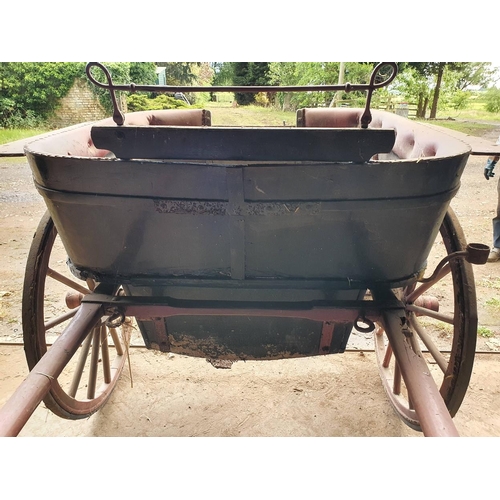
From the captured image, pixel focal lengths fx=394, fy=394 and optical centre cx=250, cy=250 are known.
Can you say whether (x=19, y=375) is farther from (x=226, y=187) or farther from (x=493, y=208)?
(x=493, y=208)

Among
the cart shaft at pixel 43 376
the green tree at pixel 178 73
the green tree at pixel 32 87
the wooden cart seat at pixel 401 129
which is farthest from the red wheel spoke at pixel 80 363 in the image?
the green tree at pixel 32 87

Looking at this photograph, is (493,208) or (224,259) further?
(493,208)

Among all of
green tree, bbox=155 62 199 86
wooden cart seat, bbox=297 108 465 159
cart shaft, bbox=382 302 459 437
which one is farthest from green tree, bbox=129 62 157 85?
cart shaft, bbox=382 302 459 437

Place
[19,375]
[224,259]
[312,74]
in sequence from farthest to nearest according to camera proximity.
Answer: [312,74]
[19,375]
[224,259]

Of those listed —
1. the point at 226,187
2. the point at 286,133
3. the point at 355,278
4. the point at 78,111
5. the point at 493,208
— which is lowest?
the point at 493,208

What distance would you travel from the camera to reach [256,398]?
2.19 metres

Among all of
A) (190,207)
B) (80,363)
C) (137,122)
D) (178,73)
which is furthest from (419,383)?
(178,73)

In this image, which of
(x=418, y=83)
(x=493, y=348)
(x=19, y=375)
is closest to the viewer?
(x=19, y=375)

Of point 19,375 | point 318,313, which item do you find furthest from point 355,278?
point 19,375

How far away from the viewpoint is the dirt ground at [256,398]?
2002 millimetres

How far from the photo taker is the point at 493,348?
8.41 ft

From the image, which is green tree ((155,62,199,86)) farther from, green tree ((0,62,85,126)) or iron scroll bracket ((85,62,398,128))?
iron scroll bracket ((85,62,398,128))

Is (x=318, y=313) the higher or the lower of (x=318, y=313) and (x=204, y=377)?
the higher

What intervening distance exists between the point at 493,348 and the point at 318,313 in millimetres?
1991
